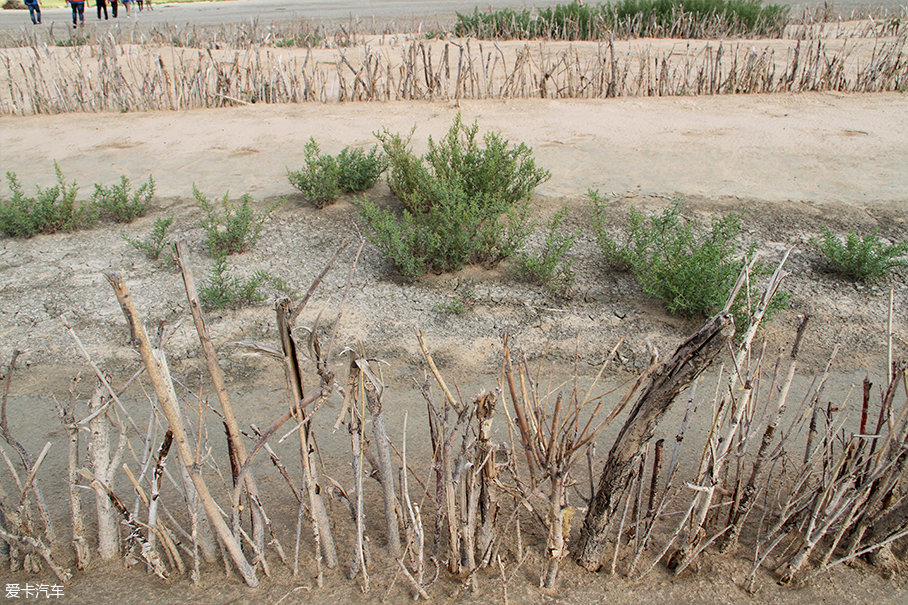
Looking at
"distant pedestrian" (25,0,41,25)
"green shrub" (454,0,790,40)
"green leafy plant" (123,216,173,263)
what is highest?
"distant pedestrian" (25,0,41,25)

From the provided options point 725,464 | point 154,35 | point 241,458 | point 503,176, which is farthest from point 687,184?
point 154,35

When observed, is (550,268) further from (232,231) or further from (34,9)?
(34,9)

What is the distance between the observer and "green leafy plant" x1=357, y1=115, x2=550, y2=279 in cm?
403

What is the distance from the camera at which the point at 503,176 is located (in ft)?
15.4

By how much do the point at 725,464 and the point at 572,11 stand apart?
10944mm

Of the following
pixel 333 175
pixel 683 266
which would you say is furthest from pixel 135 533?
pixel 333 175

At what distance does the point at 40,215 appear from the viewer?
455cm

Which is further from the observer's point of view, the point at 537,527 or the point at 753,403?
the point at 537,527

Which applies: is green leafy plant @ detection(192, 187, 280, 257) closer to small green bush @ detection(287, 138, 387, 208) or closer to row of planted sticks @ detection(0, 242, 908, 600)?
small green bush @ detection(287, 138, 387, 208)

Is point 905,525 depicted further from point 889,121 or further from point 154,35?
point 154,35

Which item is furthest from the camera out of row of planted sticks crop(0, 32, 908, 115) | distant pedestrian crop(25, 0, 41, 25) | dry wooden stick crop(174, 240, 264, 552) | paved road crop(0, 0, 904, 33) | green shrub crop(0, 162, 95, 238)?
paved road crop(0, 0, 904, 33)

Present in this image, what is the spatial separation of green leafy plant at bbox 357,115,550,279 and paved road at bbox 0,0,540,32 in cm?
1276

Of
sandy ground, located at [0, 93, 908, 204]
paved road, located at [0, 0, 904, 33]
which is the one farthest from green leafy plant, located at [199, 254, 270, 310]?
paved road, located at [0, 0, 904, 33]

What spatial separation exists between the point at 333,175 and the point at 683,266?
2553mm
